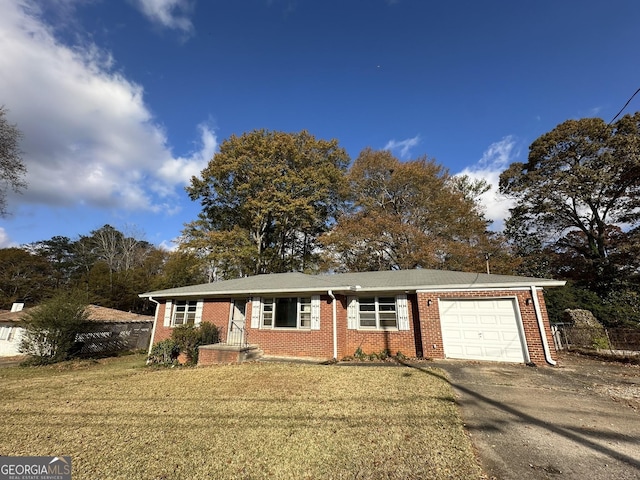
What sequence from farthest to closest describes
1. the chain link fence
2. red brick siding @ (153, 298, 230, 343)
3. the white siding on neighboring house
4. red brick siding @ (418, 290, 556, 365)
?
the white siding on neighboring house → red brick siding @ (153, 298, 230, 343) → the chain link fence → red brick siding @ (418, 290, 556, 365)

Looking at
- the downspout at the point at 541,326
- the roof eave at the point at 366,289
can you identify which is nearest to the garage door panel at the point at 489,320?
the roof eave at the point at 366,289

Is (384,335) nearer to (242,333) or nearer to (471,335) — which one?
(471,335)

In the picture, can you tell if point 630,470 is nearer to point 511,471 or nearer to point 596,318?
point 511,471

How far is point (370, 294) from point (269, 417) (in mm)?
7250


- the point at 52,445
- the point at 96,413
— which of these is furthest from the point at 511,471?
the point at 96,413

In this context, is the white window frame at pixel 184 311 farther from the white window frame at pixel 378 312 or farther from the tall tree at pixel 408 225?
the tall tree at pixel 408 225

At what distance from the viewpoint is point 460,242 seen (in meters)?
21.0

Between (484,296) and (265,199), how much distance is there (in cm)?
1660

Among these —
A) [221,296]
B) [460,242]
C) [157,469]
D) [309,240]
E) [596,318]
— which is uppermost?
[309,240]

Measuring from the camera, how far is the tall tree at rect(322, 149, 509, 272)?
2028 cm

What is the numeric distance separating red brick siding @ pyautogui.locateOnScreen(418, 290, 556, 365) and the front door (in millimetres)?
7324

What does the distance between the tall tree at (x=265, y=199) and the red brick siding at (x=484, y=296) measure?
13.7 metres

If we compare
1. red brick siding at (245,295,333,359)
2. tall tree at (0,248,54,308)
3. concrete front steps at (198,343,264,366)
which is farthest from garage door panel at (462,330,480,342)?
tall tree at (0,248,54,308)

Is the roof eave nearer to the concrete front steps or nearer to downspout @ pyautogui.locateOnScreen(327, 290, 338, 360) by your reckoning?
downspout @ pyautogui.locateOnScreen(327, 290, 338, 360)
